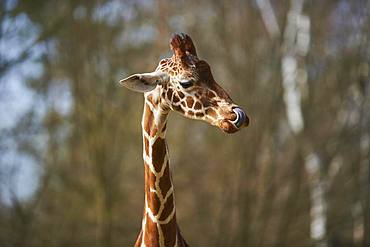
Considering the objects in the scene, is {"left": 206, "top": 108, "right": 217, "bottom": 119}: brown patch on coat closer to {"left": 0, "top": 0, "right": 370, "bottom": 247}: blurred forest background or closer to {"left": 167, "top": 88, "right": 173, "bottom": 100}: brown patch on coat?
{"left": 167, "top": 88, "right": 173, "bottom": 100}: brown patch on coat

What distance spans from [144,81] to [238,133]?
15.4 ft

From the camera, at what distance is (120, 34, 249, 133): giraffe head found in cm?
223

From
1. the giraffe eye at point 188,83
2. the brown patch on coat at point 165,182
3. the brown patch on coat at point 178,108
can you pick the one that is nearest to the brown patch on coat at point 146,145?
the brown patch on coat at point 165,182

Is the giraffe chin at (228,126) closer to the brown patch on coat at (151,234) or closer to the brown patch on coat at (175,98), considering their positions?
the brown patch on coat at (175,98)

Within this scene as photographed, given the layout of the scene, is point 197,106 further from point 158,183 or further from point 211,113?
point 158,183

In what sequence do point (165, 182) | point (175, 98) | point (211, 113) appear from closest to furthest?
point (211, 113) → point (175, 98) → point (165, 182)

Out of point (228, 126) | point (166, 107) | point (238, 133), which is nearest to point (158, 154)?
point (166, 107)

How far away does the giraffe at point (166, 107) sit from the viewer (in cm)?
228

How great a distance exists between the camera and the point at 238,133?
6.97 metres

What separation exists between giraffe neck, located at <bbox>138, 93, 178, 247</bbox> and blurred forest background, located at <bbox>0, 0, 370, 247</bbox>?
11.2ft

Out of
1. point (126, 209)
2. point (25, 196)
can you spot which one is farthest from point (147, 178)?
point (126, 209)

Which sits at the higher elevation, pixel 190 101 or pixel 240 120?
pixel 190 101

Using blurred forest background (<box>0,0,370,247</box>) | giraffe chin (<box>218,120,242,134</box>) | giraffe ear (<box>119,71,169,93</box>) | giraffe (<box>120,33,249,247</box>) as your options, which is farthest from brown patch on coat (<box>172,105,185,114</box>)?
blurred forest background (<box>0,0,370,247</box>)

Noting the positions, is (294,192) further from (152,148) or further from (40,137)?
(152,148)
